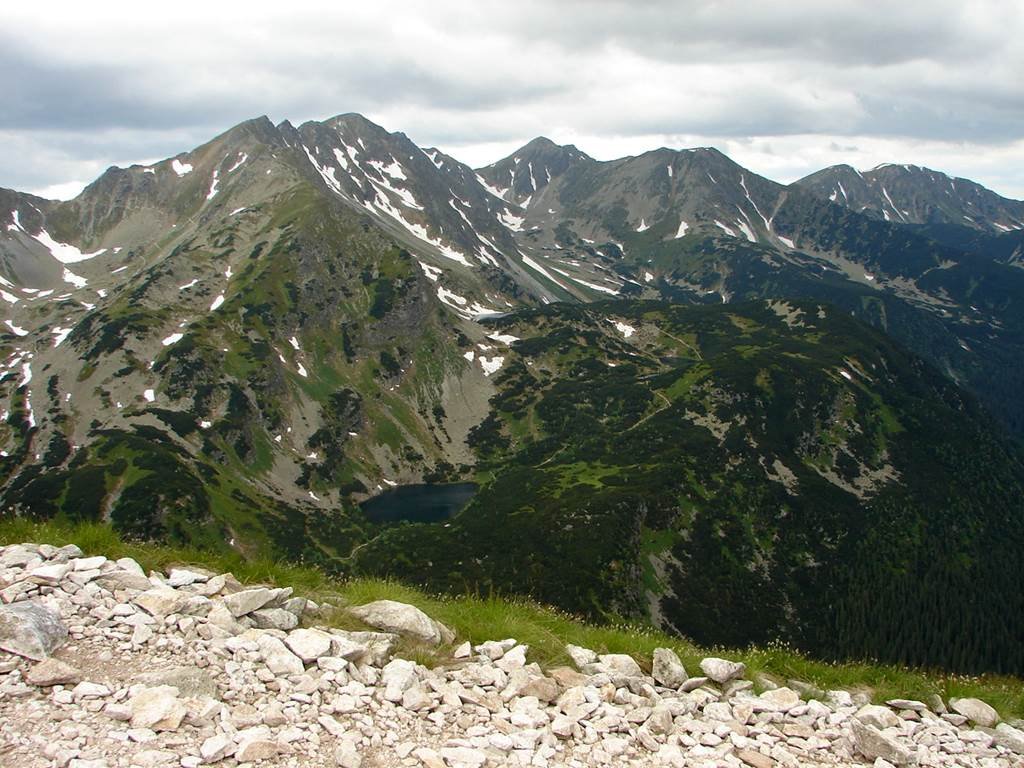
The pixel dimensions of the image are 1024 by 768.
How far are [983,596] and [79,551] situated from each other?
21258 centimetres

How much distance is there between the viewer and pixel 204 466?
583ft

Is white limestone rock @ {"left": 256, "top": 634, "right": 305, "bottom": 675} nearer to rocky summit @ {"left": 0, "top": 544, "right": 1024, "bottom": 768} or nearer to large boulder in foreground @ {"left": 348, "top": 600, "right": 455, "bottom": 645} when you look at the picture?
rocky summit @ {"left": 0, "top": 544, "right": 1024, "bottom": 768}

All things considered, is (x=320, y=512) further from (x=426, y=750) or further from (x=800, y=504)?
(x=426, y=750)

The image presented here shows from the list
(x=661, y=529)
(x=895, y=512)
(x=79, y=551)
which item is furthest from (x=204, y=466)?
(x=895, y=512)

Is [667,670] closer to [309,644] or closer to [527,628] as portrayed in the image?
[527,628]

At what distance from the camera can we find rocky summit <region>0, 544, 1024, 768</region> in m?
9.70

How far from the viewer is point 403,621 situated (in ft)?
46.5

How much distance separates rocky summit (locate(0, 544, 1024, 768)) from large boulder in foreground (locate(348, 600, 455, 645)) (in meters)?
0.04

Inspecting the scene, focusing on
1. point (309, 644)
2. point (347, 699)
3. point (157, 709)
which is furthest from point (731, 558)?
point (157, 709)

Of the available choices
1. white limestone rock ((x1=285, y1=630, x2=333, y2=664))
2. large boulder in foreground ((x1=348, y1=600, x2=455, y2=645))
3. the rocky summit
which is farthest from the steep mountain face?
white limestone rock ((x1=285, y1=630, x2=333, y2=664))

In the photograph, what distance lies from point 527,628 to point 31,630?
31.2 ft

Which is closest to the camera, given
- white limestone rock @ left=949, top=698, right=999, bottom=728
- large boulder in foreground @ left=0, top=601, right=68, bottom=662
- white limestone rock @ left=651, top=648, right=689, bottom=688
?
large boulder in foreground @ left=0, top=601, right=68, bottom=662

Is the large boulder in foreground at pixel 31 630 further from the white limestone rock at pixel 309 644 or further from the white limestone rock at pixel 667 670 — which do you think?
the white limestone rock at pixel 667 670

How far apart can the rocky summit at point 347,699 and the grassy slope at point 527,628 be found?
649 mm
